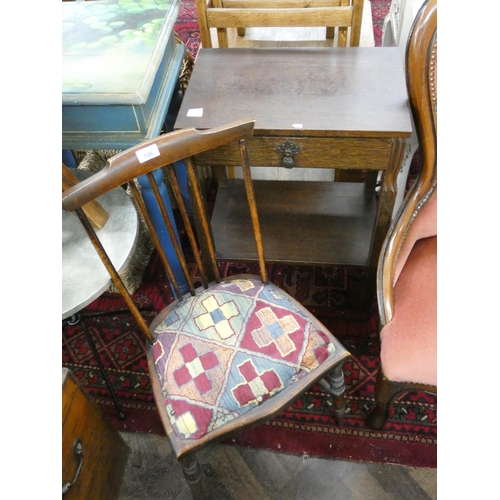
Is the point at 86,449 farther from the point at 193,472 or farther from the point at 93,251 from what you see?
the point at 93,251

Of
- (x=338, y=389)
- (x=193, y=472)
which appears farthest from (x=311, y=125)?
(x=193, y=472)

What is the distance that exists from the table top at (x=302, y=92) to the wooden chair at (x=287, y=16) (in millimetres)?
84

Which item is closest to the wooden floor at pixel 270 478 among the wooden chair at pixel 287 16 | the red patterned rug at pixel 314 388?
the red patterned rug at pixel 314 388

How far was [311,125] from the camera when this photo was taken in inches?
39.4

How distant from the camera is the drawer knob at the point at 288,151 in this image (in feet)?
3.39

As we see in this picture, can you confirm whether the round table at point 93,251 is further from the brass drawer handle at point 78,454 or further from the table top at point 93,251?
the brass drawer handle at point 78,454

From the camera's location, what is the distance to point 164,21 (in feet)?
3.92

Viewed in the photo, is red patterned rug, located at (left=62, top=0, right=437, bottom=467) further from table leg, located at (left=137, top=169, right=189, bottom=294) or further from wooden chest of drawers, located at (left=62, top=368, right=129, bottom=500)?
table leg, located at (left=137, top=169, right=189, bottom=294)

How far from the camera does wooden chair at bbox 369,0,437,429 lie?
2.86ft
